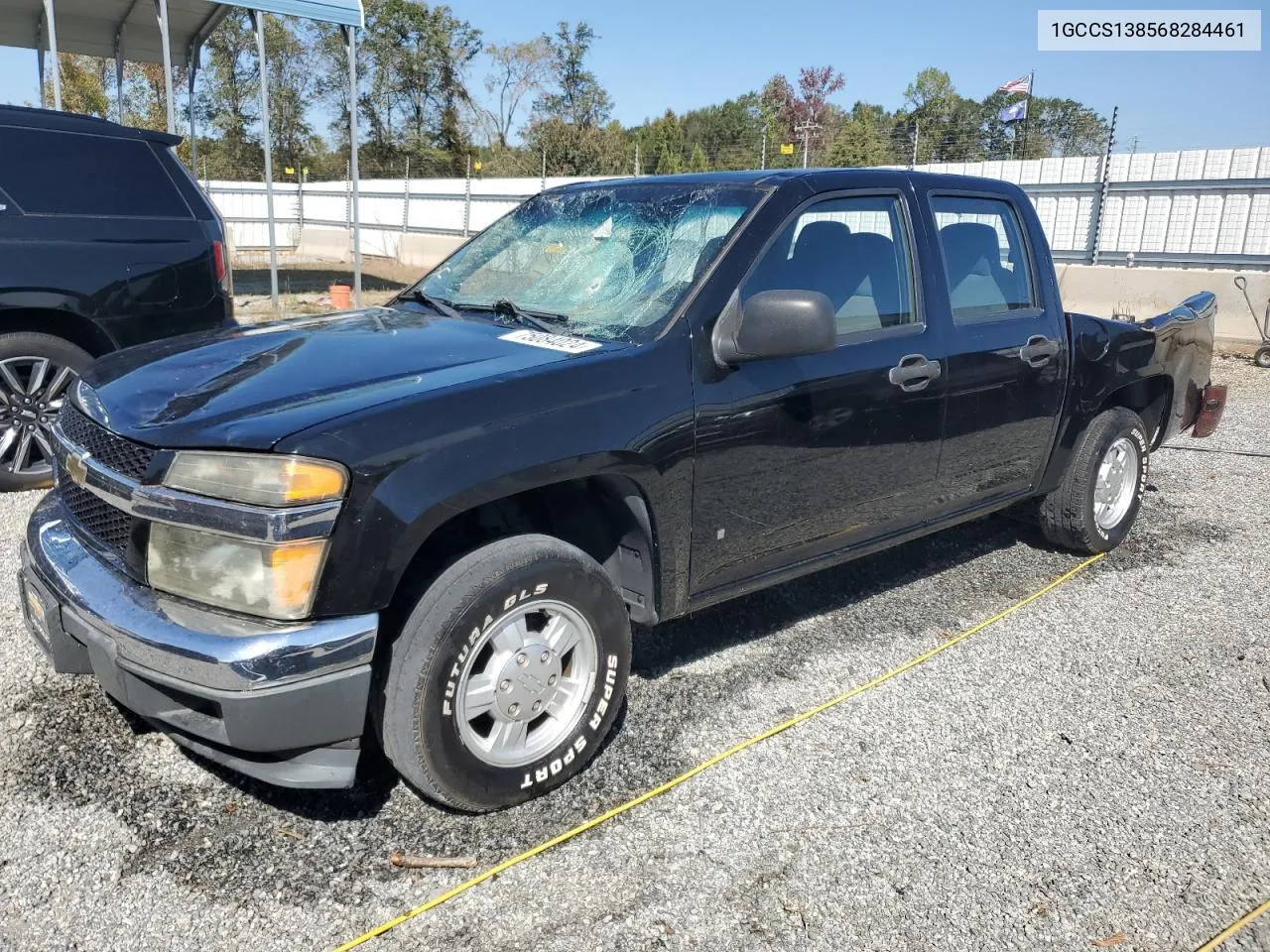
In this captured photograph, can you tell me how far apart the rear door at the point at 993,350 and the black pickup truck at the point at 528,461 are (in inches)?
0.6

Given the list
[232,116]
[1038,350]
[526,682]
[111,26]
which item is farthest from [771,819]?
[232,116]

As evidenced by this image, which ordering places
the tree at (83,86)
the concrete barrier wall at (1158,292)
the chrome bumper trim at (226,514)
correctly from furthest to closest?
the tree at (83,86) → the concrete barrier wall at (1158,292) → the chrome bumper trim at (226,514)

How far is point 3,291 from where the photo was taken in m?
5.21

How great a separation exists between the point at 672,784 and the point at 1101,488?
3.13m

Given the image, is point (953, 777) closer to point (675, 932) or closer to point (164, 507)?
point (675, 932)

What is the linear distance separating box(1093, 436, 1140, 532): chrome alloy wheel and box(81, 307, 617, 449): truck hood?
3155mm

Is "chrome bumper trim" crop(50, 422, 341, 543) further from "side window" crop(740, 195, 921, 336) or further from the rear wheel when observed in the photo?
the rear wheel

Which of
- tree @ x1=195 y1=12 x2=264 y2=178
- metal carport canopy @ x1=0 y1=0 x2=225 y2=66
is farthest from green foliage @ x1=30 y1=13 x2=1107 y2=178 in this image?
metal carport canopy @ x1=0 y1=0 x2=225 y2=66

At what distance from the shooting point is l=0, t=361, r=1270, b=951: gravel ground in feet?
7.84

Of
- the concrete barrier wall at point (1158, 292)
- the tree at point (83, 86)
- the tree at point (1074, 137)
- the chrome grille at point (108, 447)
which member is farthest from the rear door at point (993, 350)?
the tree at point (83, 86)

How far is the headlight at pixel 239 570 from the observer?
2.32 metres

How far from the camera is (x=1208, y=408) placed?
5570mm

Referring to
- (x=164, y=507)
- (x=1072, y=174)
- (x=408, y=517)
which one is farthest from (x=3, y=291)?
(x=1072, y=174)

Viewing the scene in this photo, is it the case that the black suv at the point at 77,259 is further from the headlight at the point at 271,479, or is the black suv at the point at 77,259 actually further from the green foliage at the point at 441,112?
the green foliage at the point at 441,112
